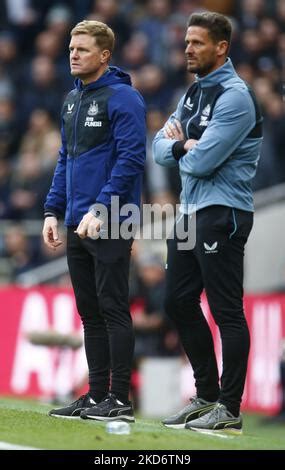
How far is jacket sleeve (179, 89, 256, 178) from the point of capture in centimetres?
756

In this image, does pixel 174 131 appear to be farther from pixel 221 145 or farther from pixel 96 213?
pixel 96 213

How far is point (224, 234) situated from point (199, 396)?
1.03 m

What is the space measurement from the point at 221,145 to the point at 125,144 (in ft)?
1.91

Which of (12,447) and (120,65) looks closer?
(12,447)

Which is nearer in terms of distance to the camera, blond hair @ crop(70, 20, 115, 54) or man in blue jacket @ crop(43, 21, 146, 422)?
man in blue jacket @ crop(43, 21, 146, 422)

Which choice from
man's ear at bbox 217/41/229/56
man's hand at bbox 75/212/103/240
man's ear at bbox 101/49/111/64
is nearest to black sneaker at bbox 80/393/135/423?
man's hand at bbox 75/212/103/240

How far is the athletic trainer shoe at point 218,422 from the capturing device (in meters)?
7.66

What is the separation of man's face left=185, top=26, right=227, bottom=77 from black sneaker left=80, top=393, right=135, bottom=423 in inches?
77.7

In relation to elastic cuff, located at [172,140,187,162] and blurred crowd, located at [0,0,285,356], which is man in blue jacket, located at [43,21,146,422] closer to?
elastic cuff, located at [172,140,187,162]

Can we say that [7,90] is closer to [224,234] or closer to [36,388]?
[36,388]

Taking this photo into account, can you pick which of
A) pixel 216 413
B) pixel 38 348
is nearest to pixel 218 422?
pixel 216 413

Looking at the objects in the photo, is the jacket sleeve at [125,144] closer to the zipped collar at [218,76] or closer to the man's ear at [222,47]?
the zipped collar at [218,76]

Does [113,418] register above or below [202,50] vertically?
below

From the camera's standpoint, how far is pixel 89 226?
763cm
